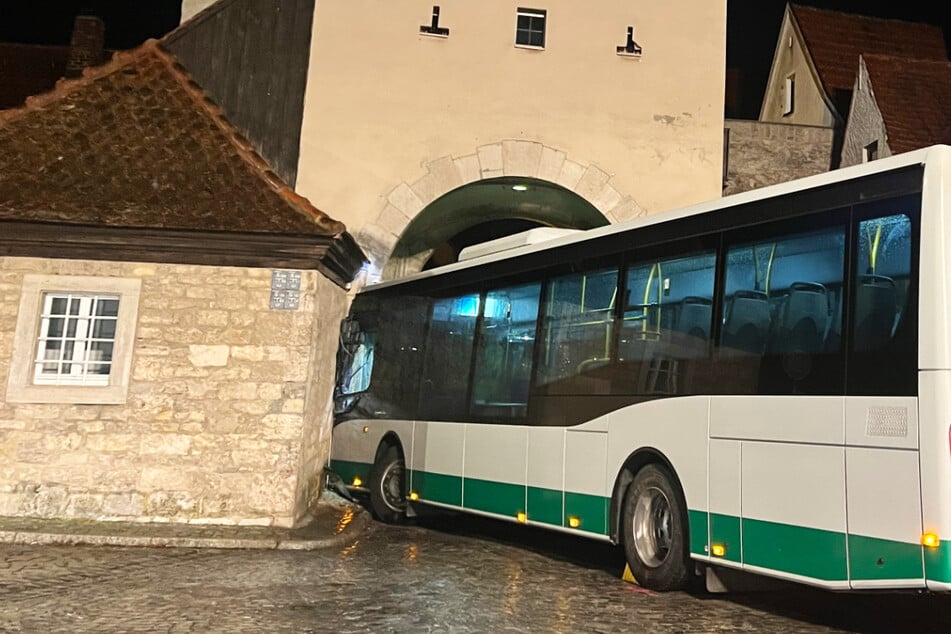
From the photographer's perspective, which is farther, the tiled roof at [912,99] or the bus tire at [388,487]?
the tiled roof at [912,99]

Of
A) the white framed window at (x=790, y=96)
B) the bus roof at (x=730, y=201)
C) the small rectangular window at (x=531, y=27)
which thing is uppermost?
the white framed window at (x=790, y=96)

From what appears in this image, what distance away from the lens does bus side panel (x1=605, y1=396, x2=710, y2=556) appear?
6.75m

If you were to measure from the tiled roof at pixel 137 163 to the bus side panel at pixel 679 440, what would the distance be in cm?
417

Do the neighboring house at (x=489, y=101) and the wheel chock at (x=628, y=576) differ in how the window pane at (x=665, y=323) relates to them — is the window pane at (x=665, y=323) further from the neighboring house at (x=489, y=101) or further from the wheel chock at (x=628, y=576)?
the neighboring house at (x=489, y=101)

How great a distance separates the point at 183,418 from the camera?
958 centimetres

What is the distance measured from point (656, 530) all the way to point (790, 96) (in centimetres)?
2077

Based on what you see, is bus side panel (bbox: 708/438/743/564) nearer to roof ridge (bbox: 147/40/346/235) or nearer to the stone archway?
roof ridge (bbox: 147/40/346/235)

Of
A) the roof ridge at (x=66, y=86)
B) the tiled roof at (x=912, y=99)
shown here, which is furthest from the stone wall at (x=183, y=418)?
the tiled roof at (x=912, y=99)

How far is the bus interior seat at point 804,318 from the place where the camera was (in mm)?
5902

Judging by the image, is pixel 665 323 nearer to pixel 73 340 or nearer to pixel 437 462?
pixel 437 462

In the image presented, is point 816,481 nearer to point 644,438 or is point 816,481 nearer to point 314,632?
Answer: point 644,438

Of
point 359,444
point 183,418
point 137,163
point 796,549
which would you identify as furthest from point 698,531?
point 137,163

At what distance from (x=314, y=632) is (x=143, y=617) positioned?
3.92 feet

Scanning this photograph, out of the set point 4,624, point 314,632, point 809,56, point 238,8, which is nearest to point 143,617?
point 4,624
